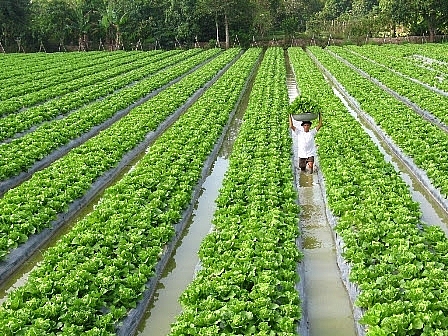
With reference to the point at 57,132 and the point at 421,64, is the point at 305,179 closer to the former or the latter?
the point at 57,132

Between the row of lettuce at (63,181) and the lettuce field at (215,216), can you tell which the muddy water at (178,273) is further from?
the row of lettuce at (63,181)

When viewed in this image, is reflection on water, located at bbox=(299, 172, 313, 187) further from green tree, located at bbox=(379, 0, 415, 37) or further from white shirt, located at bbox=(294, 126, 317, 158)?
green tree, located at bbox=(379, 0, 415, 37)

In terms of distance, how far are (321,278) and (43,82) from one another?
24431 mm

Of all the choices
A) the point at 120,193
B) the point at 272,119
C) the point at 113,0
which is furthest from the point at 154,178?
the point at 113,0

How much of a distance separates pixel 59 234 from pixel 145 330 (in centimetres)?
383

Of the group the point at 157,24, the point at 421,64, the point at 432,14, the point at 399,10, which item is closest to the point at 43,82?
the point at 421,64

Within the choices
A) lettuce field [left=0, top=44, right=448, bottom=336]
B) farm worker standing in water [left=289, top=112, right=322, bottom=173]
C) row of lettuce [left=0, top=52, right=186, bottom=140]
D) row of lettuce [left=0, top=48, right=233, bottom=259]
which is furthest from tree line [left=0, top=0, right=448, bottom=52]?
farm worker standing in water [left=289, top=112, right=322, bottom=173]

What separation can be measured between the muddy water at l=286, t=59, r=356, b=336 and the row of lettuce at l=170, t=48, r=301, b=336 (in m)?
0.48

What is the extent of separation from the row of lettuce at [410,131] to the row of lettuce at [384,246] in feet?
3.27

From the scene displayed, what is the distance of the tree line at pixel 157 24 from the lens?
180 feet

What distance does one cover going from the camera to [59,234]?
32.3 ft

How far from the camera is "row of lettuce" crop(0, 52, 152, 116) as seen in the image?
21922 mm

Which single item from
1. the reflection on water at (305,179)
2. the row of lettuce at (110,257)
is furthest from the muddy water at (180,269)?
the reflection on water at (305,179)

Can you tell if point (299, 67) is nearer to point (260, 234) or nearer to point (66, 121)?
point (66, 121)
